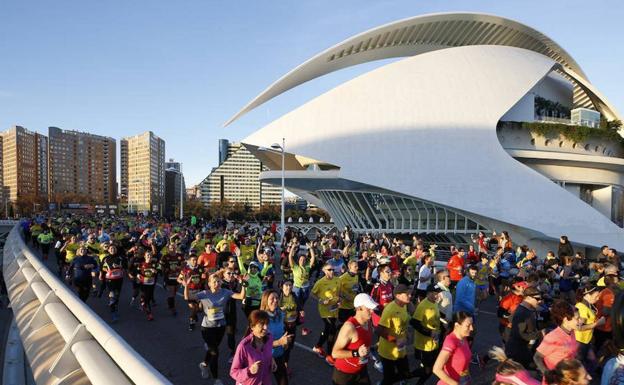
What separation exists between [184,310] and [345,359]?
643 centimetres

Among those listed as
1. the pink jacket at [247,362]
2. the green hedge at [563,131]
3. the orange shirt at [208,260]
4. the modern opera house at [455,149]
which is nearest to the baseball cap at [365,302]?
the pink jacket at [247,362]

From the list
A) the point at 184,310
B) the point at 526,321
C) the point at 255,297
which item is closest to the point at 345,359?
the point at 526,321

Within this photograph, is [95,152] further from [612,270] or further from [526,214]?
[612,270]

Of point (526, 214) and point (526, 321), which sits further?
point (526, 214)

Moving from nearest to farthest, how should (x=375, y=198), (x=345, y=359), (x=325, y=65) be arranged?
(x=345, y=359)
(x=375, y=198)
(x=325, y=65)

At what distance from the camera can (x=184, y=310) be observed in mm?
9242

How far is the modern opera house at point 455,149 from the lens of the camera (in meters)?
22.9

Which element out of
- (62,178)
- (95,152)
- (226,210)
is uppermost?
(95,152)

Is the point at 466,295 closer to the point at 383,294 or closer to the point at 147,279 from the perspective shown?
the point at 383,294

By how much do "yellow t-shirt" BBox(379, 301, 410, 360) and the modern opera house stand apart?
19738 mm

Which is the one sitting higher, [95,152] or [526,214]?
[95,152]

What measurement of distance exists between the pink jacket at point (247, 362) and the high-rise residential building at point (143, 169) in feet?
412

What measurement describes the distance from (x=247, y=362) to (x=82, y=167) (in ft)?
442

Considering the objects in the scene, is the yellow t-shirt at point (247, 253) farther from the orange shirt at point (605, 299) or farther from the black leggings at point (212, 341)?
the orange shirt at point (605, 299)
